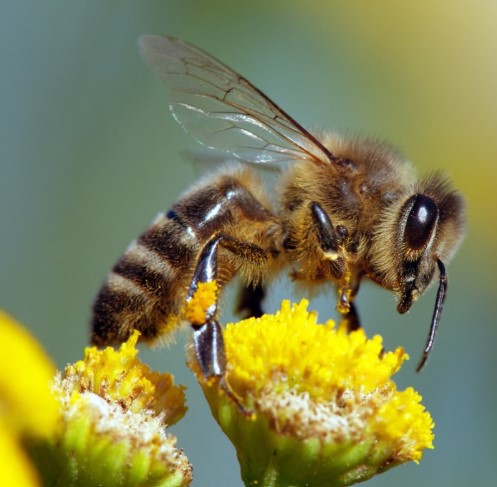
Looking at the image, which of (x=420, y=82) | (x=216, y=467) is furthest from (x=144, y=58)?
(x=420, y=82)

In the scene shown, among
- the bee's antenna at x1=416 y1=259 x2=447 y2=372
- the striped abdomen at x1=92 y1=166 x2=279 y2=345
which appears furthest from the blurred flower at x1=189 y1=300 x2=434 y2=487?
the striped abdomen at x1=92 y1=166 x2=279 y2=345

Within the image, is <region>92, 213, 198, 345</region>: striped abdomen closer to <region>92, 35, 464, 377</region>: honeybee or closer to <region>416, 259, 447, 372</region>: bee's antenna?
<region>92, 35, 464, 377</region>: honeybee

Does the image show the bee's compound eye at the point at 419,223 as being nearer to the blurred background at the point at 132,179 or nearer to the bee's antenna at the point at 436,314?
the bee's antenna at the point at 436,314

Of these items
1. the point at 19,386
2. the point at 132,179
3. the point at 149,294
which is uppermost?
the point at 132,179

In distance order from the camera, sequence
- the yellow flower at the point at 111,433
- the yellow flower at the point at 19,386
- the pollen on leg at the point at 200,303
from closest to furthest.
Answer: the yellow flower at the point at 19,386
the yellow flower at the point at 111,433
the pollen on leg at the point at 200,303

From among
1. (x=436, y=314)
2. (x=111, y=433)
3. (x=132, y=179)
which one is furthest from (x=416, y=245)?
(x=132, y=179)

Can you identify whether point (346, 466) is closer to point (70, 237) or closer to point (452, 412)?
point (452, 412)

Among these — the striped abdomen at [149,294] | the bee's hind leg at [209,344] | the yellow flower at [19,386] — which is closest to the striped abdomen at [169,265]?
the striped abdomen at [149,294]

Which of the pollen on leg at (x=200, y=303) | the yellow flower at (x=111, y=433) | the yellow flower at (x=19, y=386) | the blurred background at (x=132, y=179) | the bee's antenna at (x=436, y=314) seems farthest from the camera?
the blurred background at (x=132, y=179)

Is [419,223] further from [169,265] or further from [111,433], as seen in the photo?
[111,433]
